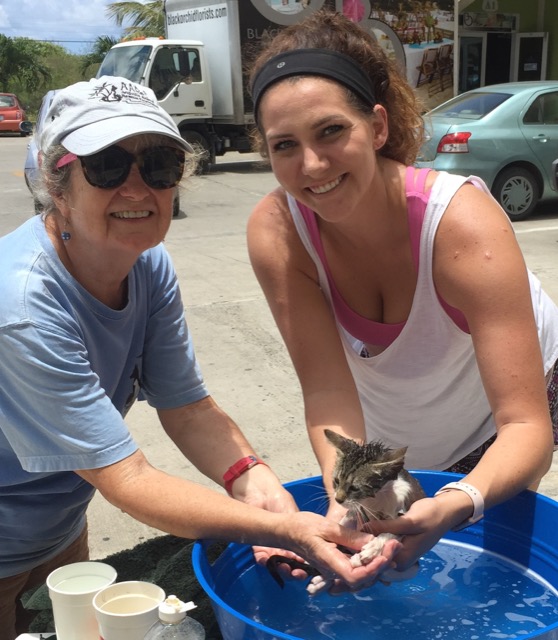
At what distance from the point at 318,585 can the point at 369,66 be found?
145 cm

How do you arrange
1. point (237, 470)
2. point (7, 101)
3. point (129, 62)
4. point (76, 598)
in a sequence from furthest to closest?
point (7, 101) → point (129, 62) → point (237, 470) → point (76, 598)

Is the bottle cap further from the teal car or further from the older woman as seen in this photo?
the teal car

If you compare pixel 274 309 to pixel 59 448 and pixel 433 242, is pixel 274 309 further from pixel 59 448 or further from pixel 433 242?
pixel 59 448

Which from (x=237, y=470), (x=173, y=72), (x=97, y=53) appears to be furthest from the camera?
(x=97, y=53)

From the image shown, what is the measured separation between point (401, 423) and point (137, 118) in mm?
1279

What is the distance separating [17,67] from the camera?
44531 mm

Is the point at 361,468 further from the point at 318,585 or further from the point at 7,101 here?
the point at 7,101

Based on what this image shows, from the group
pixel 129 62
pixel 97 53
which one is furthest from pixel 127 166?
pixel 97 53

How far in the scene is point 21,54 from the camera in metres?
44.6

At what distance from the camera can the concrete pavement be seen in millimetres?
4098

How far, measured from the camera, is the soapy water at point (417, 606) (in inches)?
77.7

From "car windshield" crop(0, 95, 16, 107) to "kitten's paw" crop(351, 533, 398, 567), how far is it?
1233 inches

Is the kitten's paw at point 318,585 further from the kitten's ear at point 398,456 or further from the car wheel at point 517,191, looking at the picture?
the car wheel at point 517,191

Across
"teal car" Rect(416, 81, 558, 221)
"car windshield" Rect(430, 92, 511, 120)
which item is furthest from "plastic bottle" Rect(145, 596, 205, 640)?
"car windshield" Rect(430, 92, 511, 120)
